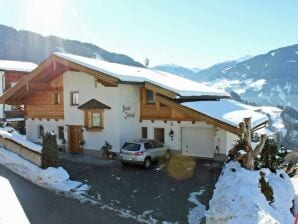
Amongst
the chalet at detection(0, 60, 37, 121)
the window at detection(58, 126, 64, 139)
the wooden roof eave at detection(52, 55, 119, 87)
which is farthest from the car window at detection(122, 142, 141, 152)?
the chalet at detection(0, 60, 37, 121)

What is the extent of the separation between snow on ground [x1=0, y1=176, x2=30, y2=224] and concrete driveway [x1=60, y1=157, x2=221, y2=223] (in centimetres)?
328

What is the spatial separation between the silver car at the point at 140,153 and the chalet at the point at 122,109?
2.52 meters

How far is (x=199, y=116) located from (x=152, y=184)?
512 cm

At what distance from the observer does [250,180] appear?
13.7 metres

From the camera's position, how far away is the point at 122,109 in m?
23.6

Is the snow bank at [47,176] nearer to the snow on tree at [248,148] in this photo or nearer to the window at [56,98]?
the snow on tree at [248,148]

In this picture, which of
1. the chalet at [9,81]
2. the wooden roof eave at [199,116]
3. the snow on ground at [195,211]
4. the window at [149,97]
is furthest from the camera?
the chalet at [9,81]

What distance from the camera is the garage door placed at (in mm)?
22906

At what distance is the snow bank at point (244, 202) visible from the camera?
11266mm

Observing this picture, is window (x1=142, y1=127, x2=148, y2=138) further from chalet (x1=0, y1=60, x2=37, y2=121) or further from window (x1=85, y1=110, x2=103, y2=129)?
chalet (x1=0, y1=60, x2=37, y2=121)

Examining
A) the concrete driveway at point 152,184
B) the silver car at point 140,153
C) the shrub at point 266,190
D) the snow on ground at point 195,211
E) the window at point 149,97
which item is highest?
the window at point 149,97

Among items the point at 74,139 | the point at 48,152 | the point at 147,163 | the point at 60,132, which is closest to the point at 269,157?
the point at 147,163

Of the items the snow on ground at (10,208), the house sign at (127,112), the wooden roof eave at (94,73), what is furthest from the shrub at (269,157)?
the snow on ground at (10,208)

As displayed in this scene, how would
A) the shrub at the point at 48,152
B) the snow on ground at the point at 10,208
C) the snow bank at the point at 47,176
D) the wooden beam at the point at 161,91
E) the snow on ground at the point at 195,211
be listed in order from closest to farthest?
the snow on ground at the point at 10,208
the snow on ground at the point at 195,211
the snow bank at the point at 47,176
the shrub at the point at 48,152
the wooden beam at the point at 161,91
